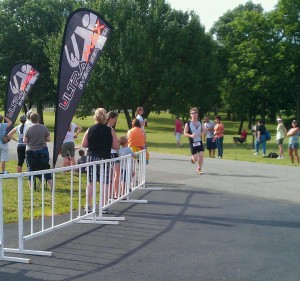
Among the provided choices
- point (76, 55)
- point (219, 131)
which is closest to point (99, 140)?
point (76, 55)

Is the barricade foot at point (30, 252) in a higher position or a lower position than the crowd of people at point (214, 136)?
lower

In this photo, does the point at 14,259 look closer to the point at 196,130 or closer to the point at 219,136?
the point at 196,130

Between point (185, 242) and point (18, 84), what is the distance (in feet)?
40.8

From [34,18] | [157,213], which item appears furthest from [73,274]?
[34,18]

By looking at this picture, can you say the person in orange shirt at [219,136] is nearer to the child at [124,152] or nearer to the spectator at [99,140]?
the child at [124,152]

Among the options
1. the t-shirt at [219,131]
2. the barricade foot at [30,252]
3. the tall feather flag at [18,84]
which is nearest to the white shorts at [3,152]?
the tall feather flag at [18,84]

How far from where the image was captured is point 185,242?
711cm

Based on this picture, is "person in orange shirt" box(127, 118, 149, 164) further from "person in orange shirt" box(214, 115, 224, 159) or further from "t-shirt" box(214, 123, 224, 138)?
"t-shirt" box(214, 123, 224, 138)

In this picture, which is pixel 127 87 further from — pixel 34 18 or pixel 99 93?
pixel 34 18

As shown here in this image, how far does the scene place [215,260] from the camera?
6219mm

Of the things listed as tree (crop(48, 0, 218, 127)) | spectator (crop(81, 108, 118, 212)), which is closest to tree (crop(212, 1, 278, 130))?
tree (crop(48, 0, 218, 127))

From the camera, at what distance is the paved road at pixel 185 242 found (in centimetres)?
570

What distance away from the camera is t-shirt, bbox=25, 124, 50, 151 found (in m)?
11.2

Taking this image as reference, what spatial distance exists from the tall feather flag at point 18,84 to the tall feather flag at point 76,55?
755cm
